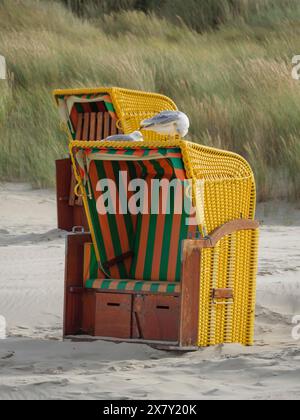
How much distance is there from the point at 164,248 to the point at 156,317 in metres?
0.52

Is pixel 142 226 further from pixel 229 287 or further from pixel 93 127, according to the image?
pixel 93 127

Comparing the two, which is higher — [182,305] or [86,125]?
[86,125]

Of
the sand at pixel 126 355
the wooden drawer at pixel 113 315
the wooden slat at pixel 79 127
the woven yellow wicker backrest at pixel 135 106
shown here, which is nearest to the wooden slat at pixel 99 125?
the wooden slat at pixel 79 127

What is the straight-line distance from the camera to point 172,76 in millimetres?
15422

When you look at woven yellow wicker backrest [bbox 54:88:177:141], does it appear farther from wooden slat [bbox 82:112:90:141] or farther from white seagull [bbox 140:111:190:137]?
white seagull [bbox 140:111:190:137]

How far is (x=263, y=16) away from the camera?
21734 millimetres

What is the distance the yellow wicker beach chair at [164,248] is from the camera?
241 inches

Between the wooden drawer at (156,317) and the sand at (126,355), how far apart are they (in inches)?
6.5

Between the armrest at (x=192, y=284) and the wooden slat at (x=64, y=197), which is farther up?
the wooden slat at (x=64, y=197)

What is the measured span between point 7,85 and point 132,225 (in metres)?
7.79

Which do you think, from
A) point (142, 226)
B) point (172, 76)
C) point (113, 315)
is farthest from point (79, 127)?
point (172, 76)

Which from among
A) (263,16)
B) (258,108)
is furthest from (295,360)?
(263,16)

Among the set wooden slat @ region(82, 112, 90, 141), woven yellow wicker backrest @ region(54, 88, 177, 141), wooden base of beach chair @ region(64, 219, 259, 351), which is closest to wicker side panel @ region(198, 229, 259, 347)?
wooden base of beach chair @ region(64, 219, 259, 351)

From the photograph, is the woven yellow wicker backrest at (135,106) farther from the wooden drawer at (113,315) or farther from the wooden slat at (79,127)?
the wooden drawer at (113,315)
